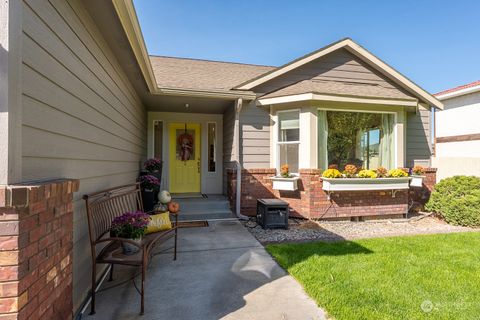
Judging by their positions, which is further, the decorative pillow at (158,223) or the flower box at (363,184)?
the flower box at (363,184)

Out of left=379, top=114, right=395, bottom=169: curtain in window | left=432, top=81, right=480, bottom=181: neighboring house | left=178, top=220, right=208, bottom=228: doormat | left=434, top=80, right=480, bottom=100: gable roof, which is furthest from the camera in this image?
left=432, top=81, right=480, bottom=181: neighboring house

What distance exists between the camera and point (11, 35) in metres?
1.51

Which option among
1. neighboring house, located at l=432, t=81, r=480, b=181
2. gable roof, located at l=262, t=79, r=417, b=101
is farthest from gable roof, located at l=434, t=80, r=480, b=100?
gable roof, located at l=262, t=79, r=417, b=101

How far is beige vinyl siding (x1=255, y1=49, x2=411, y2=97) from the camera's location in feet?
22.4

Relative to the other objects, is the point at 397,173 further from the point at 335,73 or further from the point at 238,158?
→ the point at 238,158

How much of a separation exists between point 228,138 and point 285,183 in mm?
2096

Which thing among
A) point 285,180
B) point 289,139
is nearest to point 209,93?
point 289,139

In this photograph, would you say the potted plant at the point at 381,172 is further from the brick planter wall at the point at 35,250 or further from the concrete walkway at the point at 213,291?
the brick planter wall at the point at 35,250

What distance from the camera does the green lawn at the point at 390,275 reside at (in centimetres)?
263

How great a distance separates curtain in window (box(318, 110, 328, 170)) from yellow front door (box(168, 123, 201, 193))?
3675 millimetres

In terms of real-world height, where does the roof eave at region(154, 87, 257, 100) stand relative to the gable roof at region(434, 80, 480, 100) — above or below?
below

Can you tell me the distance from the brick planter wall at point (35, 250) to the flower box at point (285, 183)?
4730mm

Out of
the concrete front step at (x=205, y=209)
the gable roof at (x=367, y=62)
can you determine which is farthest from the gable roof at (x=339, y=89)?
the concrete front step at (x=205, y=209)

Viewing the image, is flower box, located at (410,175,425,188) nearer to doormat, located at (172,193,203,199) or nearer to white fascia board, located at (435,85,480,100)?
doormat, located at (172,193,203,199)
